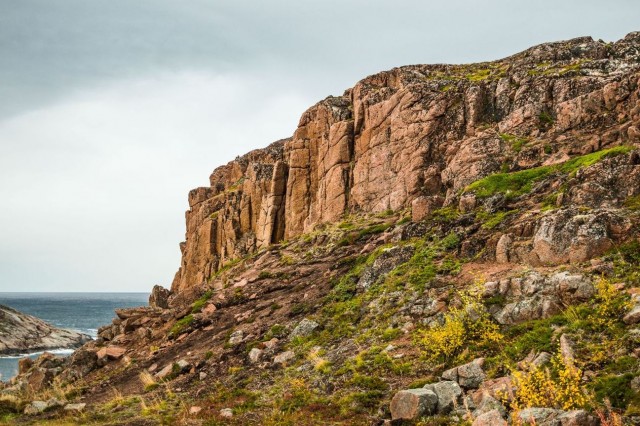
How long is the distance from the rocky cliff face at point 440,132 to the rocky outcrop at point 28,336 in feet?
161

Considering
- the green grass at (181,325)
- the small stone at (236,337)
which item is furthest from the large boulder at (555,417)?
the green grass at (181,325)

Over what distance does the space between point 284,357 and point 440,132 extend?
24297 mm

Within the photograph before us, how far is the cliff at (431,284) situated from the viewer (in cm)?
1299

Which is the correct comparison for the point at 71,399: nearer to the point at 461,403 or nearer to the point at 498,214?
the point at 461,403

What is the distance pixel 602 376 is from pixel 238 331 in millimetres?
19400

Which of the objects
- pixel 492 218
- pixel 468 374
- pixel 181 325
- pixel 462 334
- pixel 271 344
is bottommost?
pixel 181 325

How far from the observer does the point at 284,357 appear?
20953 mm

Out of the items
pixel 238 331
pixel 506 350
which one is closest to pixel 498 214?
pixel 506 350

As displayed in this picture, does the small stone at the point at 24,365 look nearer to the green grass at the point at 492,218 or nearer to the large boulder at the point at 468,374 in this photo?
the large boulder at the point at 468,374

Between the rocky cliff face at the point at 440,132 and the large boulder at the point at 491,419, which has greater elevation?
the rocky cliff face at the point at 440,132

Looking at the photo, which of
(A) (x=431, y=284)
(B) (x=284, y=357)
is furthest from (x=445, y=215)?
(B) (x=284, y=357)

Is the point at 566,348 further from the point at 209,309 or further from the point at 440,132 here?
the point at 440,132

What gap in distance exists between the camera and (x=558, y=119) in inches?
1221

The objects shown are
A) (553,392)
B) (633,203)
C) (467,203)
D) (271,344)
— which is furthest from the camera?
(467,203)
